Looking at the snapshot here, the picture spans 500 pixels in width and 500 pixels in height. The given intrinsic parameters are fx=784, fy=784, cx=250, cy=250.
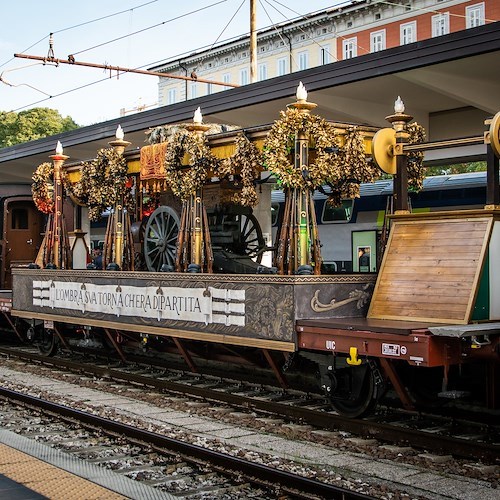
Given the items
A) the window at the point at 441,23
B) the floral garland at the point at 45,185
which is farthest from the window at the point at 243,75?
the floral garland at the point at 45,185

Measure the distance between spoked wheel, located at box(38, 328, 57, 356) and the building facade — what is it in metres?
29.2

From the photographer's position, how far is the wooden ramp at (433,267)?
7434 mm

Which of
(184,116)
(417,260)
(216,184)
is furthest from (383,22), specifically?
(417,260)

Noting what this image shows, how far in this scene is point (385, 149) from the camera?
28.3 feet

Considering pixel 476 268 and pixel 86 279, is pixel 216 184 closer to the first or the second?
pixel 86 279

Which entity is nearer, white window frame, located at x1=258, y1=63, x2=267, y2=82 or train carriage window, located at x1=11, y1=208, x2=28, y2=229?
train carriage window, located at x1=11, y1=208, x2=28, y2=229

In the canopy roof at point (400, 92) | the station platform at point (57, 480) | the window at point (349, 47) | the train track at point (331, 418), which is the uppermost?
the window at point (349, 47)

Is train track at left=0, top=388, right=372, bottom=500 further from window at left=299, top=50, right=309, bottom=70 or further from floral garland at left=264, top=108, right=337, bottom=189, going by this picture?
window at left=299, top=50, right=309, bottom=70

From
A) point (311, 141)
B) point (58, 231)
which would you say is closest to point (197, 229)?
point (311, 141)

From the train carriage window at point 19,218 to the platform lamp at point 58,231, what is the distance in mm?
3580

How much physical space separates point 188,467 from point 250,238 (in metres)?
6.08

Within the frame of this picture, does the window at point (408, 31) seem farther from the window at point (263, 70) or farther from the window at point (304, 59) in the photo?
the window at point (263, 70)

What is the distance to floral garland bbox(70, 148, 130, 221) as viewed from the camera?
38.3ft

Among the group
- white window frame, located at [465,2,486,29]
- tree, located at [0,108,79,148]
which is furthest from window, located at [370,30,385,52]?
tree, located at [0,108,79,148]
